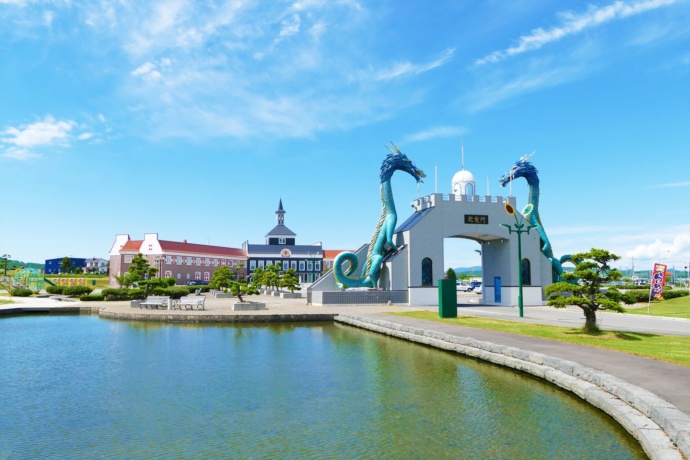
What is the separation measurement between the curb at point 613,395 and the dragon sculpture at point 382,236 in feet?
67.5

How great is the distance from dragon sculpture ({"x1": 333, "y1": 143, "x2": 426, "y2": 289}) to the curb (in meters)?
20.6

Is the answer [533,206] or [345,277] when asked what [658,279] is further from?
[345,277]

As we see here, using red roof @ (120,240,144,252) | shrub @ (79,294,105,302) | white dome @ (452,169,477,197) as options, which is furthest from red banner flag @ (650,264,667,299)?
red roof @ (120,240,144,252)

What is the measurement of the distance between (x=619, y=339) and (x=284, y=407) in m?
11.9

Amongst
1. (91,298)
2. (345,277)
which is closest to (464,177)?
(345,277)

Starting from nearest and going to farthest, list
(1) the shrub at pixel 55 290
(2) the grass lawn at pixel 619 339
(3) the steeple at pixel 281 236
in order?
(2) the grass lawn at pixel 619 339 < (1) the shrub at pixel 55 290 < (3) the steeple at pixel 281 236

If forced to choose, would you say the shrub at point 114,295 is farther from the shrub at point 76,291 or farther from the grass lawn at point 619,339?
the grass lawn at point 619,339

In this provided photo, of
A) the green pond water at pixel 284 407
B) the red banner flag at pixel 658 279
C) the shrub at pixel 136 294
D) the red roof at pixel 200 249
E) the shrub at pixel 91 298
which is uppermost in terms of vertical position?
the red roof at pixel 200 249

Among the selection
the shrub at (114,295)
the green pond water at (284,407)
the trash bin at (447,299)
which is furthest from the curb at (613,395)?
the shrub at (114,295)

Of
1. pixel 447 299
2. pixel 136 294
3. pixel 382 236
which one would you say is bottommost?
pixel 136 294

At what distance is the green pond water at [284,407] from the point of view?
795cm

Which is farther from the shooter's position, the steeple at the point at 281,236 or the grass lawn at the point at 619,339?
the steeple at the point at 281,236

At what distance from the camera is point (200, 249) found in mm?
85625

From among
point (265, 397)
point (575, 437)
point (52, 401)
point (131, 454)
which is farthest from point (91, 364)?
point (575, 437)
